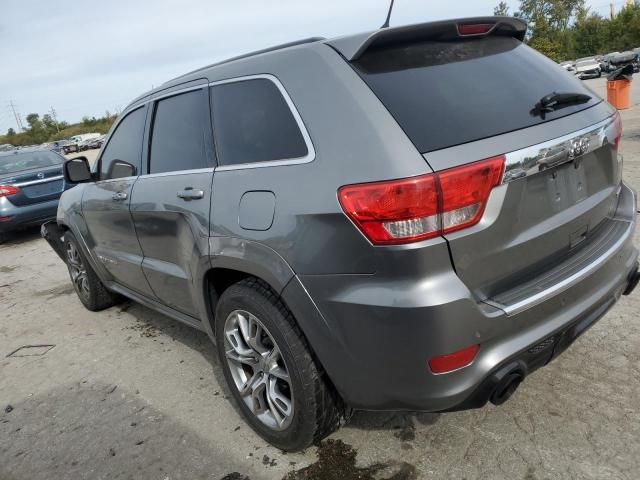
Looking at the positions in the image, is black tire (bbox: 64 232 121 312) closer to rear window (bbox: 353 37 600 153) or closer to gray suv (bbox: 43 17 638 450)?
gray suv (bbox: 43 17 638 450)

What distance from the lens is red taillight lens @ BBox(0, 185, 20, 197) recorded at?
8.85 meters

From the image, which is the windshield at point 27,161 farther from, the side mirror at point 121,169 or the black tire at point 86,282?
the side mirror at point 121,169

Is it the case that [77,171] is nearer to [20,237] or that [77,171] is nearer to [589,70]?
[20,237]

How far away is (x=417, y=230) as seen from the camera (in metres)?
1.92

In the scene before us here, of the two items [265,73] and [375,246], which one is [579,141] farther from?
[265,73]

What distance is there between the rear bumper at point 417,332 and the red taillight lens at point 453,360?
19 millimetres

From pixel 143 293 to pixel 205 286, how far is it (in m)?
1.26

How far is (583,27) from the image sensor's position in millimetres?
64938

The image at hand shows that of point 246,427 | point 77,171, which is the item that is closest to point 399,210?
point 246,427

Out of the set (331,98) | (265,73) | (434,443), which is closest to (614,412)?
(434,443)

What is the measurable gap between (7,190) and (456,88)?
8.77 m

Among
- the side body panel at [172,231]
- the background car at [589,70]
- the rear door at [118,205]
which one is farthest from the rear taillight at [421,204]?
the background car at [589,70]

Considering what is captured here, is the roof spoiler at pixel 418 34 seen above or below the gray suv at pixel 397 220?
above

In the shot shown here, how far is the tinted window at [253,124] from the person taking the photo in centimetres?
235
